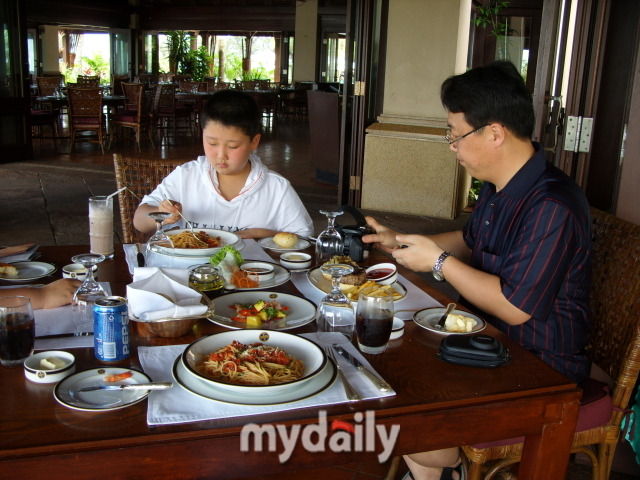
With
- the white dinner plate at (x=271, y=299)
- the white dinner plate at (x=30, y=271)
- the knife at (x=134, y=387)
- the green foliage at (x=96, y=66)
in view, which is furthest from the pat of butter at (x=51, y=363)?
the green foliage at (x=96, y=66)

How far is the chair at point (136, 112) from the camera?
10438mm

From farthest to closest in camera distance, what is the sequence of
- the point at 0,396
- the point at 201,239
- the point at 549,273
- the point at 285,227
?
the point at 285,227, the point at 201,239, the point at 549,273, the point at 0,396

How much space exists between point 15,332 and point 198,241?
2.69 ft

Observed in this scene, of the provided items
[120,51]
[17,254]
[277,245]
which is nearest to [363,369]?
[277,245]

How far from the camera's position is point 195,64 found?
60.3 ft

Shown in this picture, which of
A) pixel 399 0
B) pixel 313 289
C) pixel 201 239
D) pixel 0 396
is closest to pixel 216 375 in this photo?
pixel 0 396

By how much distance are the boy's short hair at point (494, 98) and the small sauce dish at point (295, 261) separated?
69cm

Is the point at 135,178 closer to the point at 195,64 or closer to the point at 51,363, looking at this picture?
the point at 51,363

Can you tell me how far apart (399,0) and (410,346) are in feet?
17.9

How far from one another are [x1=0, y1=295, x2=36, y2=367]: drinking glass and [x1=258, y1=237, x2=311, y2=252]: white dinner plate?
107cm

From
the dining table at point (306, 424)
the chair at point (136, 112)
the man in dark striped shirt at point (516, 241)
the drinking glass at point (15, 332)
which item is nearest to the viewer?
the dining table at point (306, 424)

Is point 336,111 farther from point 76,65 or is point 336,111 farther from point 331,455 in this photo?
point 76,65

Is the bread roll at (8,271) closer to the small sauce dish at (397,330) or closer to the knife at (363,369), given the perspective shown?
the knife at (363,369)

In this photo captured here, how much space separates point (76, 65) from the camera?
75.2ft
